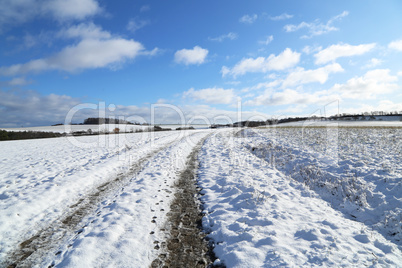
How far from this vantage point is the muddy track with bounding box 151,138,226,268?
13.2 ft

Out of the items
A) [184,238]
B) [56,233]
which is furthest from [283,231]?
[56,233]

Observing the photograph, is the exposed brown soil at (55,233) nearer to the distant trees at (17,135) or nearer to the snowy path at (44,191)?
the snowy path at (44,191)

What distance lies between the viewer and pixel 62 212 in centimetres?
613

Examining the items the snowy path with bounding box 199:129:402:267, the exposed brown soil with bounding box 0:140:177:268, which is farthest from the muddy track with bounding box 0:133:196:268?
the snowy path with bounding box 199:129:402:267

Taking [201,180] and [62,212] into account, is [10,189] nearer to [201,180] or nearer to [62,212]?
[62,212]

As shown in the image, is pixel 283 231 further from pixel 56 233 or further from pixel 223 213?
pixel 56 233

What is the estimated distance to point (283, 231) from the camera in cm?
496

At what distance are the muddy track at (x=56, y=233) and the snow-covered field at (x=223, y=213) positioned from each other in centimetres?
3

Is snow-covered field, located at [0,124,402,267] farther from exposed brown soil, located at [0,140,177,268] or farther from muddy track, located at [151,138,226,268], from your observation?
muddy track, located at [151,138,226,268]

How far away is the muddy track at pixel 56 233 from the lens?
4011 millimetres

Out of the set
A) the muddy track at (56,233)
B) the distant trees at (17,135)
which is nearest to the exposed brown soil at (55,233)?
the muddy track at (56,233)

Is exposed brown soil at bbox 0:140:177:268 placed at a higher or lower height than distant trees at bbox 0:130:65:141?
lower

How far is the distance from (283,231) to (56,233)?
626 cm

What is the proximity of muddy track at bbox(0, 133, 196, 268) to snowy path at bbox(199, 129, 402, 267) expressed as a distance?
12.9 feet
